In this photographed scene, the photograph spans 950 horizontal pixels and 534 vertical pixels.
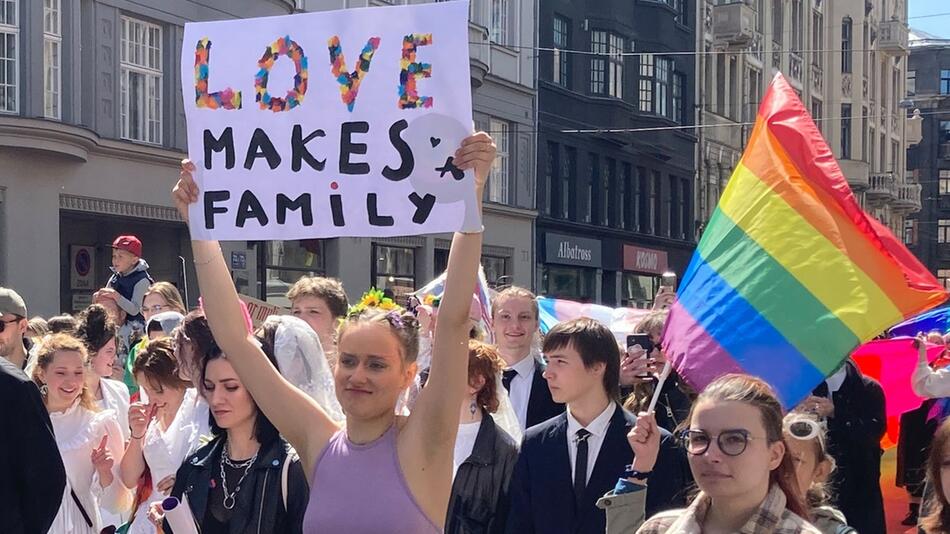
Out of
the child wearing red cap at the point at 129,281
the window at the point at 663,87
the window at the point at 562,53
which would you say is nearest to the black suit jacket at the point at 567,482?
the child wearing red cap at the point at 129,281

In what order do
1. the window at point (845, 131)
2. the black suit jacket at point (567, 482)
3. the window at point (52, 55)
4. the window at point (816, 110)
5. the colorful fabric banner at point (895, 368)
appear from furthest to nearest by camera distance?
1. the window at point (845, 131)
2. the window at point (816, 110)
3. the window at point (52, 55)
4. the colorful fabric banner at point (895, 368)
5. the black suit jacket at point (567, 482)

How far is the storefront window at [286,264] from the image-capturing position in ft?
70.1

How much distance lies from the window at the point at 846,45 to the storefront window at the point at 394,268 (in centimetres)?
3190

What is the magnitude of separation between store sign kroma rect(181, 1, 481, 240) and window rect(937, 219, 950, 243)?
85164mm

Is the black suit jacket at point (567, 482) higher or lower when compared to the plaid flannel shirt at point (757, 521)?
lower

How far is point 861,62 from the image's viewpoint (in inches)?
2076

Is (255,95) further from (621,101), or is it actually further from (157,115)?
(621,101)

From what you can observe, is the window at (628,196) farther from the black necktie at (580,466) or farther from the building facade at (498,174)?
the black necktie at (580,466)

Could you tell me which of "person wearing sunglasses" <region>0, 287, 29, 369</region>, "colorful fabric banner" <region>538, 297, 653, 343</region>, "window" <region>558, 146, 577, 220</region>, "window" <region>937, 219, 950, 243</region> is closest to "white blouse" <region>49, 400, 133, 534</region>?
"person wearing sunglasses" <region>0, 287, 29, 369</region>

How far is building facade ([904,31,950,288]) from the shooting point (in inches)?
3246

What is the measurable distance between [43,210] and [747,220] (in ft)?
44.2

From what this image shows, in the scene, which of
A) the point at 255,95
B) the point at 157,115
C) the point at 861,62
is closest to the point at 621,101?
the point at 157,115

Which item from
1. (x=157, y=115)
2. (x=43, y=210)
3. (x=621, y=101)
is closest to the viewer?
(x=43, y=210)

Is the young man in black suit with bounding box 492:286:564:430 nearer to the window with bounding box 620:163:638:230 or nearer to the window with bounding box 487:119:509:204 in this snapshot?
the window with bounding box 487:119:509:204
